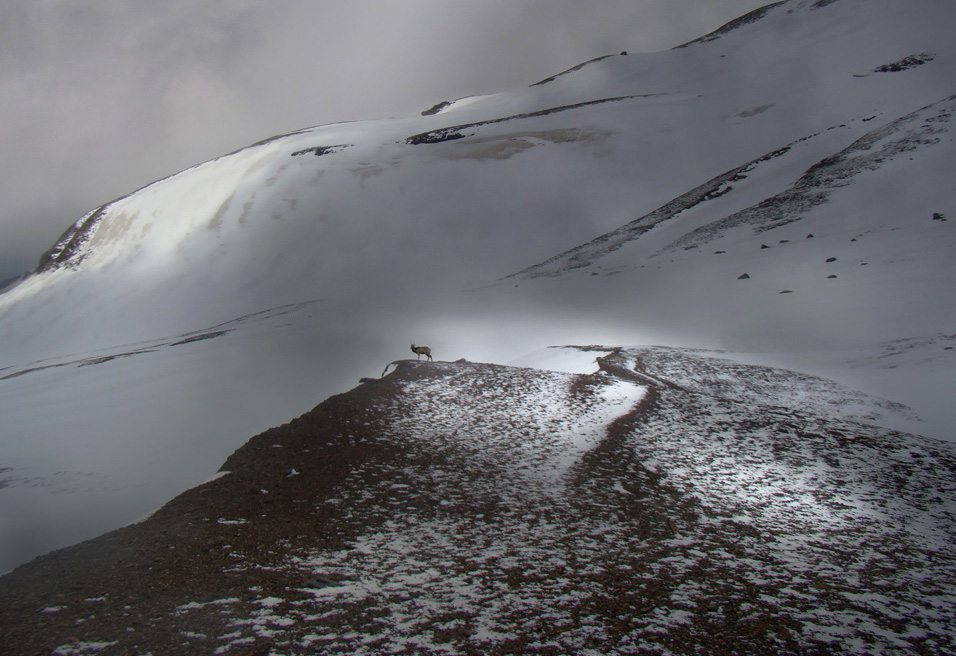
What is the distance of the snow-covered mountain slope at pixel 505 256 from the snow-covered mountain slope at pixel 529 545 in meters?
3.89

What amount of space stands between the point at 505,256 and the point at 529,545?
84.6 ft

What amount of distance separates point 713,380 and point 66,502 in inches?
568

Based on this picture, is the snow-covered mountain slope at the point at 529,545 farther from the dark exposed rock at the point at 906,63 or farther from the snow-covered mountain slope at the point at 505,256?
the dark exposed rock at the point at 906,63

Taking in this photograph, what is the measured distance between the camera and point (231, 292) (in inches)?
1156

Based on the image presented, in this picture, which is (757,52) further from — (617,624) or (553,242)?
(617,624)

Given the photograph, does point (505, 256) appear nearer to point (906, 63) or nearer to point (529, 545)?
point (529, 545)

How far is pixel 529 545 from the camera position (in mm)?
6793

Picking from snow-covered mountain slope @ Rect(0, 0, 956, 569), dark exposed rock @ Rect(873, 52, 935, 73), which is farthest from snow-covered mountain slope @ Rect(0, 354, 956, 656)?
dark exposed rock @ Rect(873, 52, 935, 73)

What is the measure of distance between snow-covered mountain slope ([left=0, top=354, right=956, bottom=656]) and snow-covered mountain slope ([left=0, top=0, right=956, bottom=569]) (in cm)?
389

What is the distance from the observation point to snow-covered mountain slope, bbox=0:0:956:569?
15.6 meters

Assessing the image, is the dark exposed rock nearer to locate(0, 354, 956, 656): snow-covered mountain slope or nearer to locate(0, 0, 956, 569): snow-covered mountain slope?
locate(0, 0, 956, 569): snow-covered mountain slope

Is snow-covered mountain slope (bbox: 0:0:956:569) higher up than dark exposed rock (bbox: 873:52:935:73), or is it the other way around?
dark exposed rock (bbox: 873:52:935:73)

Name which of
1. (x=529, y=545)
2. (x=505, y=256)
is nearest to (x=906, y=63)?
(x=505, y=256)

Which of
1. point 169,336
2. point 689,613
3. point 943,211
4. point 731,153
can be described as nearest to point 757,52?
point 731,153
